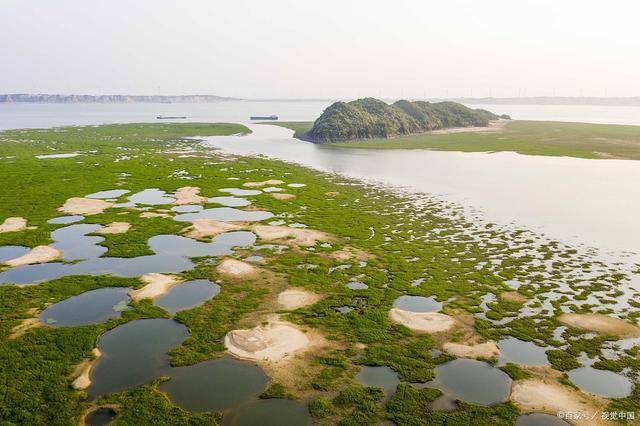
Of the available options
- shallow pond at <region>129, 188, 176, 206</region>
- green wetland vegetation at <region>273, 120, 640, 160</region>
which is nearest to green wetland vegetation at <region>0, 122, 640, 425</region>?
shallow pond at <region>129, 188, 176, 206</region>

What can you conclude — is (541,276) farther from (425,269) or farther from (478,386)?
(478,386)

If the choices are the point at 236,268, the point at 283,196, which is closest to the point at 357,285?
the point at 236,268

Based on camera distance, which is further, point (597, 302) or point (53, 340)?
point (597, 302)

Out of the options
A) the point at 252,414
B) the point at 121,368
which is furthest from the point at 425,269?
the point at 121,368

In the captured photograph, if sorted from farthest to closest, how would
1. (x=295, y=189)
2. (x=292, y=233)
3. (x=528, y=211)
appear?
(x=295, y=189) < (x=528, y=211) < (x=292, y=233)

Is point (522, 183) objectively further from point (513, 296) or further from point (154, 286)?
point (154, 286)

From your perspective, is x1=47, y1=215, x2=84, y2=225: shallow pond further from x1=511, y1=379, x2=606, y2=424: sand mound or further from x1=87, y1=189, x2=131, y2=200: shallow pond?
x1=511, y1=379, x2=606, y2=424: sand mound
